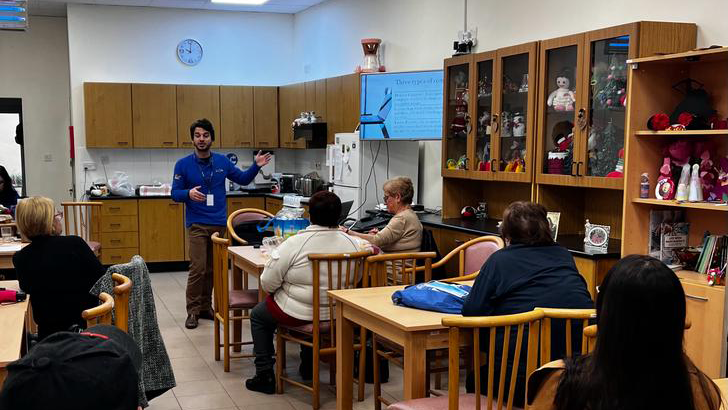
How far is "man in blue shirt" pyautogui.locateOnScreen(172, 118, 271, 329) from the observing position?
19.3ft

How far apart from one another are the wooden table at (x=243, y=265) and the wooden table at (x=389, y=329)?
1.04 m

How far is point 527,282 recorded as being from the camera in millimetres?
2938

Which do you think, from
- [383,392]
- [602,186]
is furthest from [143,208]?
[602,186]

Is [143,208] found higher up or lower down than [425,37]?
lower down

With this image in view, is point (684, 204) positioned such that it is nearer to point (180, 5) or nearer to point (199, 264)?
point (199, 264)

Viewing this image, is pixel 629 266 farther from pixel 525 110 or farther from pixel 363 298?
pixel 525 110

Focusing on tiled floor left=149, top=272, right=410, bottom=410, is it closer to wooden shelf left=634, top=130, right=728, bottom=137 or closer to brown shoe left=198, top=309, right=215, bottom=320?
brown shoe left=198, top=309, right=215, bottom=320

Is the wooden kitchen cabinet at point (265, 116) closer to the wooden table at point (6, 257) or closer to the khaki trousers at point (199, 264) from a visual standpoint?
the khaki trousers at point (199, 264)

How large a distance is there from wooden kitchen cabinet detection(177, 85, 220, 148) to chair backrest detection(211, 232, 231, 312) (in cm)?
427

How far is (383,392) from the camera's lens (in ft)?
14.5

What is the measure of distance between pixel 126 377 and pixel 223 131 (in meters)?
7.62

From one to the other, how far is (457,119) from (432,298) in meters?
2.87

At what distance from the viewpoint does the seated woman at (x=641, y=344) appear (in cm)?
160

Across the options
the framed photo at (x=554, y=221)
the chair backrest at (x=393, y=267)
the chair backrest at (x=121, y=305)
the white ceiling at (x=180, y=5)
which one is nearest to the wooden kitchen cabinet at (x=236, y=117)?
the white ceiling at (x=180, y=5)
